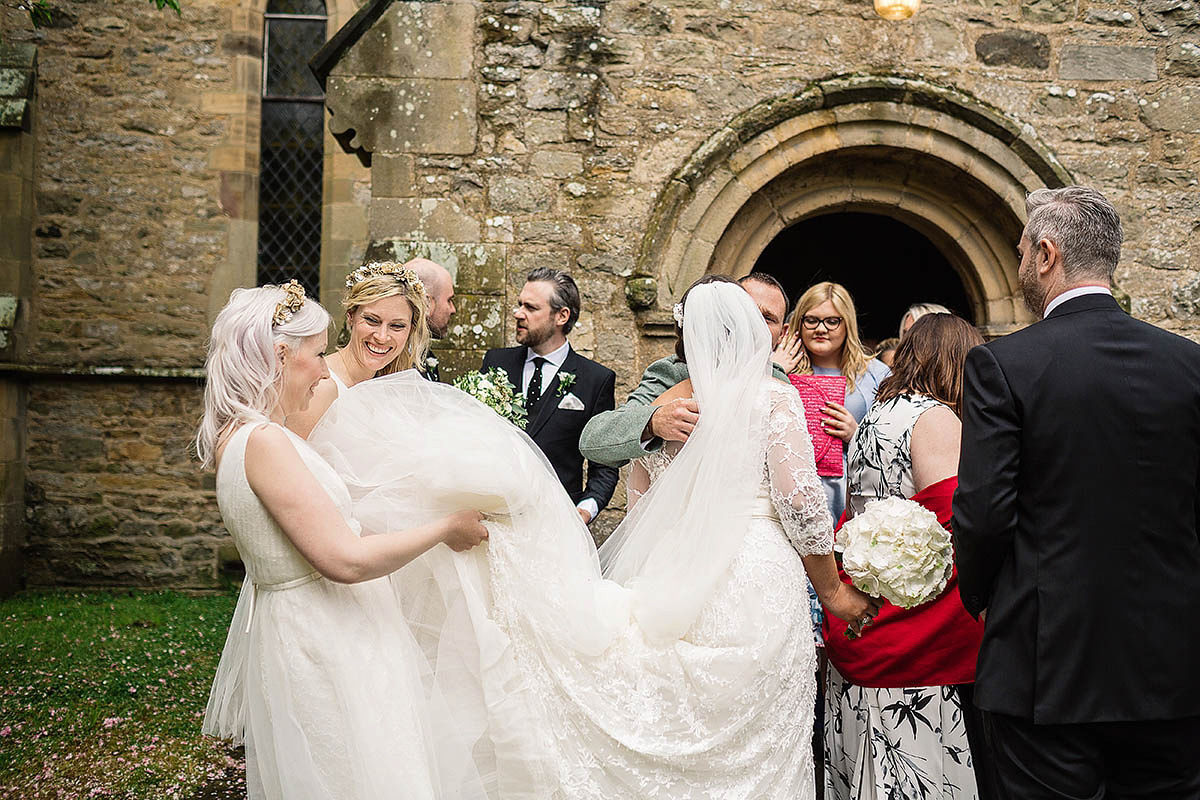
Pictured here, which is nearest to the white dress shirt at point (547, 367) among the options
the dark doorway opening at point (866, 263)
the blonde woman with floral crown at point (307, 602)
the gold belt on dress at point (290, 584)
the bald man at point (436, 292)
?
the bald man at point (436, 292)

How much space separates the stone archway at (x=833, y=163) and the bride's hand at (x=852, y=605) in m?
3.08

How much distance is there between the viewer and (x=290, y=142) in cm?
1057

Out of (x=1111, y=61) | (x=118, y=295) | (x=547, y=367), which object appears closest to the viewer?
(x=547, y=367)

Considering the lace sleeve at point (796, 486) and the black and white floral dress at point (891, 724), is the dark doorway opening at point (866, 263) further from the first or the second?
the lace sleeve at point (796, 486)

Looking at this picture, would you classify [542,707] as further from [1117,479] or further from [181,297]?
[181,297]

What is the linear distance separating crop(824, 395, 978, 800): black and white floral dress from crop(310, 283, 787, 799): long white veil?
0.53m

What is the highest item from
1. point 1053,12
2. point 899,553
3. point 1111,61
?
point 1053,12

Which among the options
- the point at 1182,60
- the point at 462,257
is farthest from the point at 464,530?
the point at 1182,60

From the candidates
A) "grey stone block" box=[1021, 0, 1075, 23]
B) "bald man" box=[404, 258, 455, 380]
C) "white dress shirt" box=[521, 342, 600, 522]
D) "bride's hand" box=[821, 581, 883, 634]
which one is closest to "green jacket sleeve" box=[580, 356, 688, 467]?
"bride's hand" box=[821, 581, 883, 634]

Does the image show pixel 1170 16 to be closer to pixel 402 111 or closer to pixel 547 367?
pixel 547 367

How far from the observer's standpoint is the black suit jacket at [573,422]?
4.63 m

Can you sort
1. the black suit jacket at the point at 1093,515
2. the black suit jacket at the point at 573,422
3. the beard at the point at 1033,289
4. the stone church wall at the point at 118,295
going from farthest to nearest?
the stone church wall at the point at 118,295 < the black suit jacket at the point at 573,422 < the beard at the point at 1033,289 < the black suit jacket at the point at 1093,515

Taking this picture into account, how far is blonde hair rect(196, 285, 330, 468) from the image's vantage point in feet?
8.61

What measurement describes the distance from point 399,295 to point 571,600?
147cm
